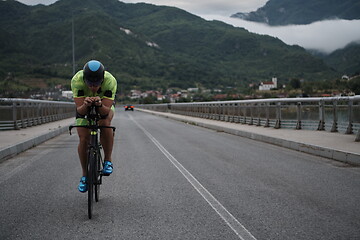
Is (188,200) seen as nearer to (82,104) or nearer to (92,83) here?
(82,104)

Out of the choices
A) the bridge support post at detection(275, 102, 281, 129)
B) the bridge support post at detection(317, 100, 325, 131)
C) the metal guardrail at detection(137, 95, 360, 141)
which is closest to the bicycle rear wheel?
the metal guardrail at detection(137, 95, 360, 141)

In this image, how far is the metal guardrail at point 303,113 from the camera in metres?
15.0

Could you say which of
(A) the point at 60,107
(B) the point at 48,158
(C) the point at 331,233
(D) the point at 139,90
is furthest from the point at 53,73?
(C) the point at 331,233

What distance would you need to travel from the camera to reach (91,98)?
17.1 ft

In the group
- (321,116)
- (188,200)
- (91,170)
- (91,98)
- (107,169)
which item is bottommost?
(188,200)

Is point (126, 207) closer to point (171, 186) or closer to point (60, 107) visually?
point (171, 186)

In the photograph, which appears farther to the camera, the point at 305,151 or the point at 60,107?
the point at 60,107

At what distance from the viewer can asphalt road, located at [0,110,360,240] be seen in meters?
4.56

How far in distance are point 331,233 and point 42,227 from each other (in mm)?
3126

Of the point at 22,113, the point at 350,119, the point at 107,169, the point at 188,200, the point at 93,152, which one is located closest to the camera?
the point at 93,152

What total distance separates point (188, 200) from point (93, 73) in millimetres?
2220

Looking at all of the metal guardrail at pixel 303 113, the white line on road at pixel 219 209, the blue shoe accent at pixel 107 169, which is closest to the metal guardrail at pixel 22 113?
the metal guardrail at pixel 303 113

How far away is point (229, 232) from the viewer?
4.48 m

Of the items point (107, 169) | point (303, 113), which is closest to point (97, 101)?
point (107, 169)
